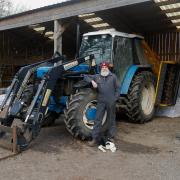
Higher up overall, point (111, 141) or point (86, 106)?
point (86, 106)

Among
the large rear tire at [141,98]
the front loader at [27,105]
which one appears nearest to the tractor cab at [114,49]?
the large rear tire at [141,98]

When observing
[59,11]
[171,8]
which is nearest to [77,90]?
[59,11]

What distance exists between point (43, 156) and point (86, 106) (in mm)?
1377

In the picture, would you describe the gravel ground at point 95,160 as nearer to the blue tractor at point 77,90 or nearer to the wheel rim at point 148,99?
the blue tractor at point 77,90

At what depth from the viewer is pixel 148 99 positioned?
10.1m

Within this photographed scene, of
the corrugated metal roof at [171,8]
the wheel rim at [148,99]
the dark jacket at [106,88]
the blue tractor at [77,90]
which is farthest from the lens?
the corrugated metal roof at [171,8]

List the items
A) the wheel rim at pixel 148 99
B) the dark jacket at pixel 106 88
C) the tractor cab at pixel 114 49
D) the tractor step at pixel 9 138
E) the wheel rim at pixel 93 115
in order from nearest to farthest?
1. the tractor step at pixel 9 138
2. the dark jacket at pixel 106 88
3. the wheel rim at pixel 93 115
4. the tractor cab at pixel 114 49
5. the wheel rim at pixel 148 99

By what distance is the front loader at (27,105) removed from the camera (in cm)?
665

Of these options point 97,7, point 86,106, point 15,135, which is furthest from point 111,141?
point 97,7

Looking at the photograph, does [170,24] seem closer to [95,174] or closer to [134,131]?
[134,131]

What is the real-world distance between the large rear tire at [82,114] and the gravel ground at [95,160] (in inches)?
11.0

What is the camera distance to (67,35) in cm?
1573

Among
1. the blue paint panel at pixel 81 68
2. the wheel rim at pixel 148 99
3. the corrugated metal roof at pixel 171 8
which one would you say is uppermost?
the corrugated metal roof at pixel 171 8

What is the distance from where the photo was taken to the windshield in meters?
9.05
